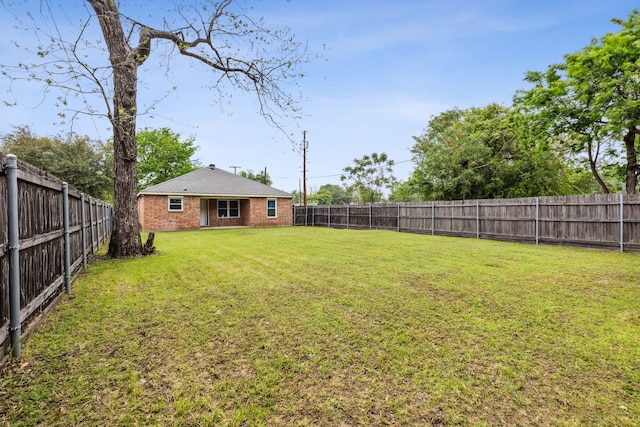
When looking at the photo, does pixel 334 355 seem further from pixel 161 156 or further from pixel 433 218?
pixel 161 156

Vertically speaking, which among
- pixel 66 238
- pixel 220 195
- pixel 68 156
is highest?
pixel 68 156

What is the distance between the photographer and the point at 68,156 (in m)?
23.8

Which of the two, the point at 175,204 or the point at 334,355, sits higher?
the point at 175,204

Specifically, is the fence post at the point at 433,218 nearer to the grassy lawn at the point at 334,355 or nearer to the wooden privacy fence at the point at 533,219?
the wooden privacy fence at the point at 533,219

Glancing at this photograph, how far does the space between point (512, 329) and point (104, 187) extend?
30.2m

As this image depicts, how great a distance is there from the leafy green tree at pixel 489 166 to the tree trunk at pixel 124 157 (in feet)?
54.8

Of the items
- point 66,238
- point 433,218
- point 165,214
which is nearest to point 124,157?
point 66,238

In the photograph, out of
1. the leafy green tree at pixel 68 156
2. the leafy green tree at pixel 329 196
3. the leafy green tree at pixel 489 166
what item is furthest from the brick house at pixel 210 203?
the leafy green tree at pixel 329 196

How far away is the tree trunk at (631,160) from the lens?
44.3 ft

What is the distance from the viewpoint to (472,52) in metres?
12.3

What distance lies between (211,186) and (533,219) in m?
18.6

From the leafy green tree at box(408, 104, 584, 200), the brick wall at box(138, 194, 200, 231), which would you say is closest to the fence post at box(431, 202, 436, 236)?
the leafy green tree at box(408, 104, 584, 200)

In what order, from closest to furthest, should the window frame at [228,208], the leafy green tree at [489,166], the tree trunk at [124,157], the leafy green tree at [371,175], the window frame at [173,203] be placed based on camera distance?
the tree trunk at [124,157] < the leafy green tree at [489,166] < the window frame at [173,203] < the window frame at [228,208] < the leafy green tree at [371,175]

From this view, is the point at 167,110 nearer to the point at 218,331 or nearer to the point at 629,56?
the point at 218,331
